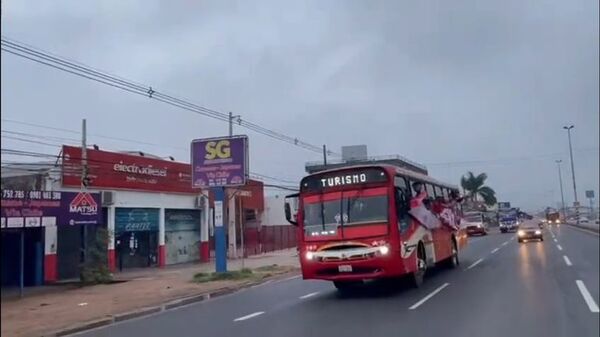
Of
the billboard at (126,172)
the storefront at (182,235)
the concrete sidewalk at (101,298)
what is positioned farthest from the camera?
the storefront at (182,235)

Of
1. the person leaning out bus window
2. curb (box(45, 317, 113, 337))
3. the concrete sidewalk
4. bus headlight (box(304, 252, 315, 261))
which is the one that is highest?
the person leaning out bus window

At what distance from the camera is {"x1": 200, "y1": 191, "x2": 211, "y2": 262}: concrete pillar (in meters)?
35.4

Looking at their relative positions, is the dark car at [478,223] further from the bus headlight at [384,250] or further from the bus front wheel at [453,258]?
the bus headlight at [384,250]

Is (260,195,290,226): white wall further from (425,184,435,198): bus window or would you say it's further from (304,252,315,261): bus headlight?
(304,252,315,261): bus headlight

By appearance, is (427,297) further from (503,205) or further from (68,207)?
(68,207)

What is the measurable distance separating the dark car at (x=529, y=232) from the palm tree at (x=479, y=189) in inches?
17.3

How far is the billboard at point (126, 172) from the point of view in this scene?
82.3ft

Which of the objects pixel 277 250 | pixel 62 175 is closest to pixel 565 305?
pixel 62 175

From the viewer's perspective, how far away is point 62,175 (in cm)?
2306

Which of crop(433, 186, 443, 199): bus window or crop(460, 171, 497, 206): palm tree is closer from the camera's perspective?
crop(460, 171, 497, 206): palm tree

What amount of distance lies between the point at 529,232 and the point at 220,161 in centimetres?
1863

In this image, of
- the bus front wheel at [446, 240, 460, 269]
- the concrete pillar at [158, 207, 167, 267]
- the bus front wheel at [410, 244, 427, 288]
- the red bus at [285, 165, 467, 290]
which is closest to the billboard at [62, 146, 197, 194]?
the concrete pillar at [158, 207, 167, 267]

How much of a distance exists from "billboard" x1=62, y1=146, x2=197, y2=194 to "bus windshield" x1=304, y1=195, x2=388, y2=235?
12552 mm

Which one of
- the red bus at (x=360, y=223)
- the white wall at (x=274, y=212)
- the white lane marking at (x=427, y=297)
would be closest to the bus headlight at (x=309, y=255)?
the red bus at (x=360, y=223)
